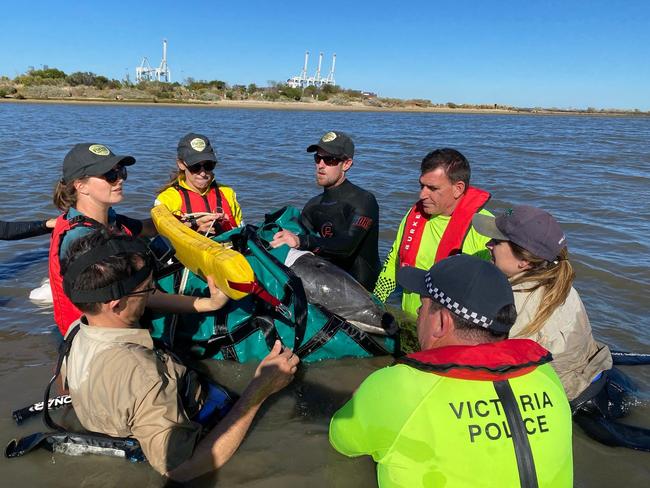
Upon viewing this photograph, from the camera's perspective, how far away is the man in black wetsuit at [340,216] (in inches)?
172

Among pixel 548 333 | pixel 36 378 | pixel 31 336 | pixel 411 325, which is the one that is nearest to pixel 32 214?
pixel 31 336

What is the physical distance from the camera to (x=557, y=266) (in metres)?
2.84

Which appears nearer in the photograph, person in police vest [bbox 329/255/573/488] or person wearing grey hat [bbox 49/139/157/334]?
person in police vest [bbox 329/255/573/488]

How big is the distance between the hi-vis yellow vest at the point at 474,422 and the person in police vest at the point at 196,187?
3.09 meters

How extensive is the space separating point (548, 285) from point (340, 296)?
1716 mm

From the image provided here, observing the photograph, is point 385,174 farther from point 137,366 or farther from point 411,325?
point 137,366

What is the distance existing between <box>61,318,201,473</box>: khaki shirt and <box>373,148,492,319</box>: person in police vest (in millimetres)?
2596

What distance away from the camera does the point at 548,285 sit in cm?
283

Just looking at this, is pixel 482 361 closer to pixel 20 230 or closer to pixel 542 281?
pixel 542 281

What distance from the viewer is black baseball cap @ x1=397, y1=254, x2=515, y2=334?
173 centimetres

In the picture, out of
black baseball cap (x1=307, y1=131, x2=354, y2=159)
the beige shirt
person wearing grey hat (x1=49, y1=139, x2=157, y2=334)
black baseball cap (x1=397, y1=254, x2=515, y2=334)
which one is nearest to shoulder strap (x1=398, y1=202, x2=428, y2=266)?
black baseball cap (x1=307, y1=131, x2=354, y2=159)

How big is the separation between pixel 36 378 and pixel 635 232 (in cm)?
948

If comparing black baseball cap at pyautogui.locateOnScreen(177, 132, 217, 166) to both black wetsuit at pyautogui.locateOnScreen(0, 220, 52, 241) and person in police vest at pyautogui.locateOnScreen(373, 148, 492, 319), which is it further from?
person in police vest at pyautogui.locateOnScreen(373, 148, 492, 319)

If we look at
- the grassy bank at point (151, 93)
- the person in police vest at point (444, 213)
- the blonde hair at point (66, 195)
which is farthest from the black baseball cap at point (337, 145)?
the grassy bank at point (151, 93)
